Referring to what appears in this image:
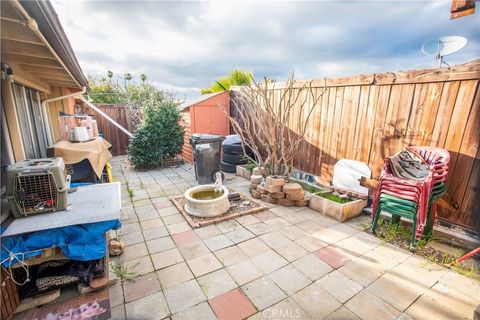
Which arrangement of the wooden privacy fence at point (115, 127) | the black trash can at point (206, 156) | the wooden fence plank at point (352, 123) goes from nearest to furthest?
the wooden fence plank at point (352, 123)
the black trash can at point (206, 156)
the wooden privacy fence at point (115, 127)

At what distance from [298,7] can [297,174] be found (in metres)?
3.20

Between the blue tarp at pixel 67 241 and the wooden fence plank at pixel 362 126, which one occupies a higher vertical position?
the wooden fence plank at pixel 362 126

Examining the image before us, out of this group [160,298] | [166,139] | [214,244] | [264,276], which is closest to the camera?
[160,298]

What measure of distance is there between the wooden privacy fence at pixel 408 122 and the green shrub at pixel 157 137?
4.04 m

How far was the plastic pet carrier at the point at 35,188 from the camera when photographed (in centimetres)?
176

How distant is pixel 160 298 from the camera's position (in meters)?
1.96

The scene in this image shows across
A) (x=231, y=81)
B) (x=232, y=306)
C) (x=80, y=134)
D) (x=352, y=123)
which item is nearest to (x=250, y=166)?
(x=352, y=123)

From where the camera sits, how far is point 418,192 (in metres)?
2.60

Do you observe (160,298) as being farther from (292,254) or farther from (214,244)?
(292,254)

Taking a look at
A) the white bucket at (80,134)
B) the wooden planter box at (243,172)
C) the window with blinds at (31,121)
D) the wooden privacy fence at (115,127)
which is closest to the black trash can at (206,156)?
the wooden planter box at (243,172)

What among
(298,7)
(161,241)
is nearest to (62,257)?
(161,241)

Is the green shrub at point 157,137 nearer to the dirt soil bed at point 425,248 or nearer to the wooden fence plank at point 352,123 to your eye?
the wooden fence plank at point 352,123

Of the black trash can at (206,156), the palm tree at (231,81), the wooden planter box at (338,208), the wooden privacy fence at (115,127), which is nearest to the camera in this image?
the wooden planter box at (338,208)

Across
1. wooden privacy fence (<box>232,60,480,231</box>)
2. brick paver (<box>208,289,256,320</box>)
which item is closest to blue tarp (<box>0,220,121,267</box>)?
brick paver (<box>208,289,256,320</box>)
